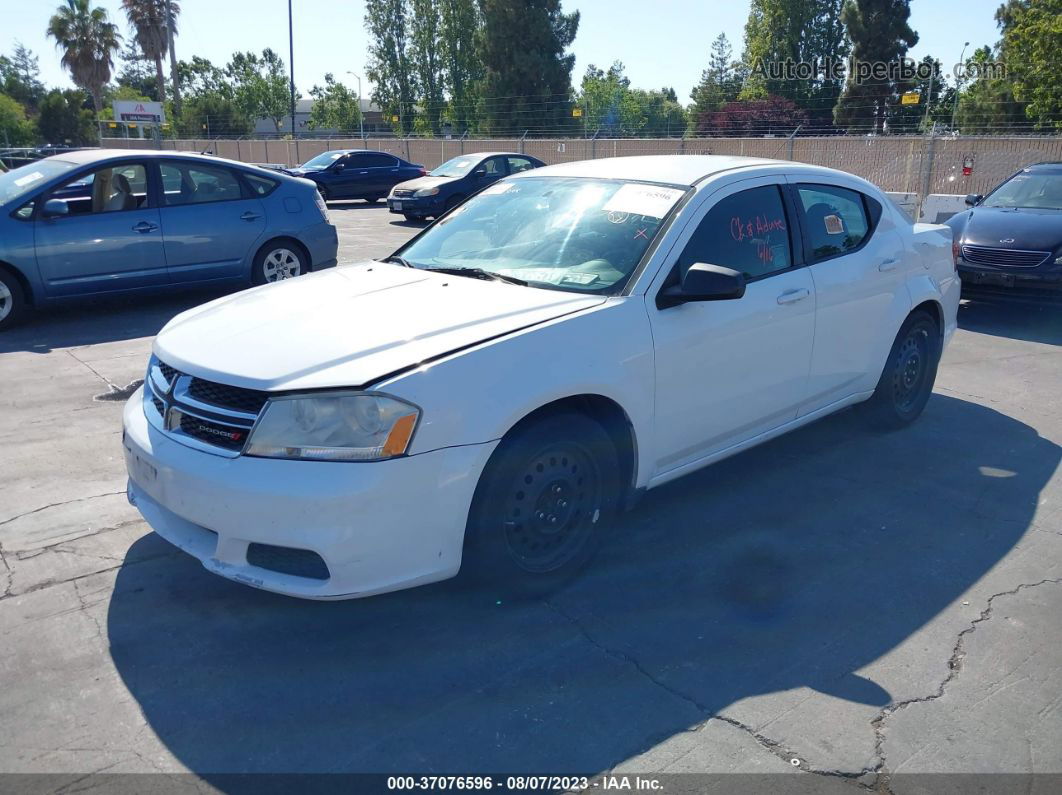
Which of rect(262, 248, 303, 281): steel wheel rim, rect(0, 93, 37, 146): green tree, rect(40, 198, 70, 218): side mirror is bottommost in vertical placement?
rect(262, 248, 303, 281): steel wheel rim

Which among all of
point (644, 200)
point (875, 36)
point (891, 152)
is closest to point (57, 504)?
point (644, 200)

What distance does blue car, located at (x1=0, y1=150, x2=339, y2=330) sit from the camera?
26.4ft

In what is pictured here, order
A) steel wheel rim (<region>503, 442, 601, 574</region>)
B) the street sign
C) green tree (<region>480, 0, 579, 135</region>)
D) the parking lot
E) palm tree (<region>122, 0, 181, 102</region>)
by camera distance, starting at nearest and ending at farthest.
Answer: the parking lot < steel wheel rim (<region>503, 442, 601, 574</region>) < the street sign < green tree (<region>480, 0, 579, 135</region>) < palm tree (<region>122, 0, 181, 102</region>)

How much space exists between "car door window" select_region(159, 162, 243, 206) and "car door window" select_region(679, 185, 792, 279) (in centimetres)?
639

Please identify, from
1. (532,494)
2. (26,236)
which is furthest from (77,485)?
(26,236)

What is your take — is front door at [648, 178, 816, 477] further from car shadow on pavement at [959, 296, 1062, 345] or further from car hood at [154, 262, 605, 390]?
car shadow on pavement at [959, 296, 1062, 345]

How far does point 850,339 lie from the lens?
4980 millimetres

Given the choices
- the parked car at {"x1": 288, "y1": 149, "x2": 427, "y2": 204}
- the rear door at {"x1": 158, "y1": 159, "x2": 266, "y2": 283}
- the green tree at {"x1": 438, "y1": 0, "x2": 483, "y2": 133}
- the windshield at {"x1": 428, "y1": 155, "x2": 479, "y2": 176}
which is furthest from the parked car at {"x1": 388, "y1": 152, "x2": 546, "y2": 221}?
the green tree at {"x1": 438, "y1": 0, "x2": 483, "y2": 133}

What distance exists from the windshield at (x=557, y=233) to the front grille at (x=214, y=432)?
4.83ft

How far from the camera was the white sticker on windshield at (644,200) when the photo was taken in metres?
4.16

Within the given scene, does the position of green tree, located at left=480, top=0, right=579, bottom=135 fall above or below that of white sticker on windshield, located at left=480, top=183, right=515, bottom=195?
above

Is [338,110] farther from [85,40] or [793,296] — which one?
[793,296]

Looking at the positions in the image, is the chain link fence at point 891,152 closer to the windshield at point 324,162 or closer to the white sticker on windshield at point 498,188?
the windshield at point 324,162

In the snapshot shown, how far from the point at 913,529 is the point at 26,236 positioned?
300 inches
